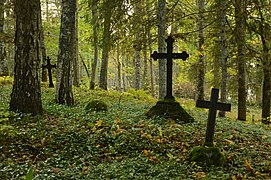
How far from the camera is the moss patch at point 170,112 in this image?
8.96 metres

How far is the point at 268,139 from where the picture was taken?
8320mm

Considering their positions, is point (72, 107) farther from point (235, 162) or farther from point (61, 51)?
point (235, 162)

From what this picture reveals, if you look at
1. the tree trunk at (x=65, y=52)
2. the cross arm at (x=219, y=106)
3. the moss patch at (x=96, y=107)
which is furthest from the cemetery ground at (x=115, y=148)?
the tree trunk at (x=65, y=52)

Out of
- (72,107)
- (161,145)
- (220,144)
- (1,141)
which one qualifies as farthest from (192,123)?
(1,141)

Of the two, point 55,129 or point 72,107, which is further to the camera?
point 72,107

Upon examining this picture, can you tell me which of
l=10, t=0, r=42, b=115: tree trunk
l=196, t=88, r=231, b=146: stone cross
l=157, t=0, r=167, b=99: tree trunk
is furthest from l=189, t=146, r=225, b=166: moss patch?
l=157, t=0, r=167, b=99: tree trunk

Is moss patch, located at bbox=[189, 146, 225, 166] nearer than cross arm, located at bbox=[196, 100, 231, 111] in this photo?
Yes

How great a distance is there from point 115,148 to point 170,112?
302 cm

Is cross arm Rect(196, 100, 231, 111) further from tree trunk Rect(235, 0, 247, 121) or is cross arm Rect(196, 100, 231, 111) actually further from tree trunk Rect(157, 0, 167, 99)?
tree trunk Rect(157, 0, 167, 99)

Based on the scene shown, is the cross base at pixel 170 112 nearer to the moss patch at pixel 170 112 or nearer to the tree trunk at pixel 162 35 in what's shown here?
the moss patch at pixel 170 112

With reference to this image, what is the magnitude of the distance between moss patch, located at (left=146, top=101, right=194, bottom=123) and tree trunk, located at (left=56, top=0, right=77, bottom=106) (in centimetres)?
311

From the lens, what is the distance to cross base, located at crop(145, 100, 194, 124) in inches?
353

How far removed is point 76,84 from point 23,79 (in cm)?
1017

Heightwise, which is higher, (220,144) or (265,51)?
(265,51)
